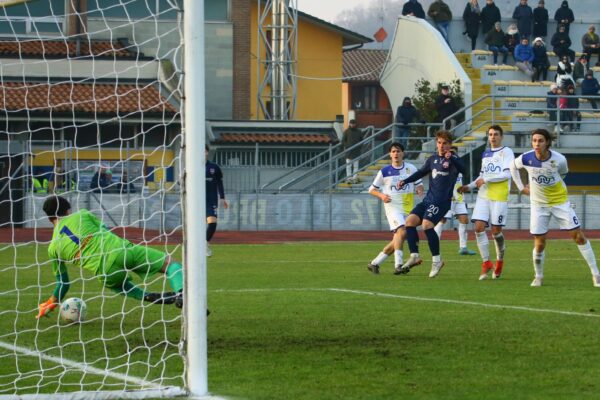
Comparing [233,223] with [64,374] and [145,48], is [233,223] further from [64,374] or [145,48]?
[64,374]

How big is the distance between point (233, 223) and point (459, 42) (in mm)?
15418

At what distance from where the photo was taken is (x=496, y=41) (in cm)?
4303

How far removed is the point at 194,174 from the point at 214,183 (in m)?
14.9

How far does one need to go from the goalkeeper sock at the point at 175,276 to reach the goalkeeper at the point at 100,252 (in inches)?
1.1

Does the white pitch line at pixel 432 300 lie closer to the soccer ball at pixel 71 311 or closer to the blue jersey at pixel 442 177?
the blue jersey at pixel 442 177

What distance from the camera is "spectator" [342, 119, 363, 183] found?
37.8m

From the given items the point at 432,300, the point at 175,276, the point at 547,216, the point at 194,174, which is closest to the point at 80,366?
the point at 194,174

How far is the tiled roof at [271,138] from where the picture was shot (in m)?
45.9

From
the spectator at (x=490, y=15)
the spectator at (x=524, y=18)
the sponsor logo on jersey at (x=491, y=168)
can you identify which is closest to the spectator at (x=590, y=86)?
the spectator at (x=490, y=15)

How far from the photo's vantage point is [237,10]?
51.9 m

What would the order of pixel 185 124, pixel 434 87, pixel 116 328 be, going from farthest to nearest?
pixel 434 87 < pixel 116 328 < pixel 185 124

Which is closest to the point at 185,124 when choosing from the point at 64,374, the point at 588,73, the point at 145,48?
the point at 64,374

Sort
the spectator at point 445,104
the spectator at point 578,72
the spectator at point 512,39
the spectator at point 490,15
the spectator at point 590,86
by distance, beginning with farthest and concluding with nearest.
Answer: the spectator at point 490,15 → the spectator at point 512,39 → the spectator at point 578,72 → the spectator at point 590,86 → the spectator at point 445,104

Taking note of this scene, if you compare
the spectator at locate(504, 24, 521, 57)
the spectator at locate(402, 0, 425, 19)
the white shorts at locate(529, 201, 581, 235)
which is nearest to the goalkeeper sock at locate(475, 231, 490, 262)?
the white shorts at locate(529, 201, 581, 235)
